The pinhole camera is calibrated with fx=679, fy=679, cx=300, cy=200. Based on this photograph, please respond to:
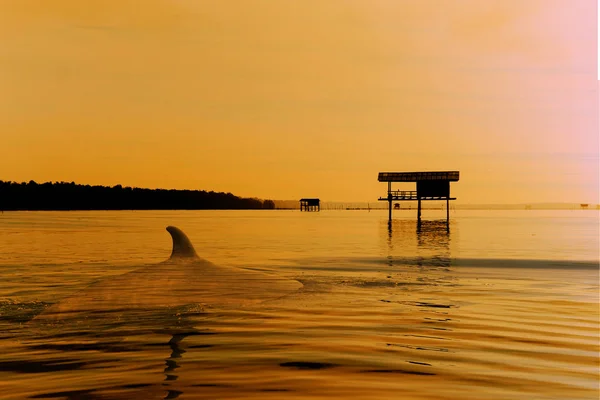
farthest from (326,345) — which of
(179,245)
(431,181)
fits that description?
(431,181)

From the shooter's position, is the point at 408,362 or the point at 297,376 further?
the point at 408,362

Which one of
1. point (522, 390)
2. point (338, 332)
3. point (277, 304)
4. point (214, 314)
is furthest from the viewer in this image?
point (277, 304)

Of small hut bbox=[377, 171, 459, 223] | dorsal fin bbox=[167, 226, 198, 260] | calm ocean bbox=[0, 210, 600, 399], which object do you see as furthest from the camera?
small hut bbox=[377, 171, 459, 223]

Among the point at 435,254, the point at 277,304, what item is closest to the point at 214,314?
the point at 277,304

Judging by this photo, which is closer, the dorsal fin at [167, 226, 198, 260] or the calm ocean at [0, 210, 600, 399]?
the calm ocean at [0, 210, 600, 399]

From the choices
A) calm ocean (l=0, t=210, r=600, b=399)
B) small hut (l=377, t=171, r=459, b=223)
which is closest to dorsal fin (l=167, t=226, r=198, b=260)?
calm ocean (l=0, t=210, r=600, b=399)

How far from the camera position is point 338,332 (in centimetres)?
1524

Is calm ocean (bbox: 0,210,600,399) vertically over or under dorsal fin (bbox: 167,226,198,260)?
under

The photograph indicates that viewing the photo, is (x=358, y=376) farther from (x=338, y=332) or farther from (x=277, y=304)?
(x=277, y=304)

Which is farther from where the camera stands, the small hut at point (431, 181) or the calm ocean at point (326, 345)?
the small hut at point (431, 181)

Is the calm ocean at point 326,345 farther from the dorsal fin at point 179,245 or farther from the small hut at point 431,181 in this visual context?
the small hut at point 431,181

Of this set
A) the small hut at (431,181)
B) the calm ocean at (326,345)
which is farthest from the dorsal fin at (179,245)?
the small hut at (431,181)

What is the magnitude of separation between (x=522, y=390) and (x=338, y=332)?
5.53 m

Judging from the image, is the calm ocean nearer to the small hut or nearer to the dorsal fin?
the dorsal fin
